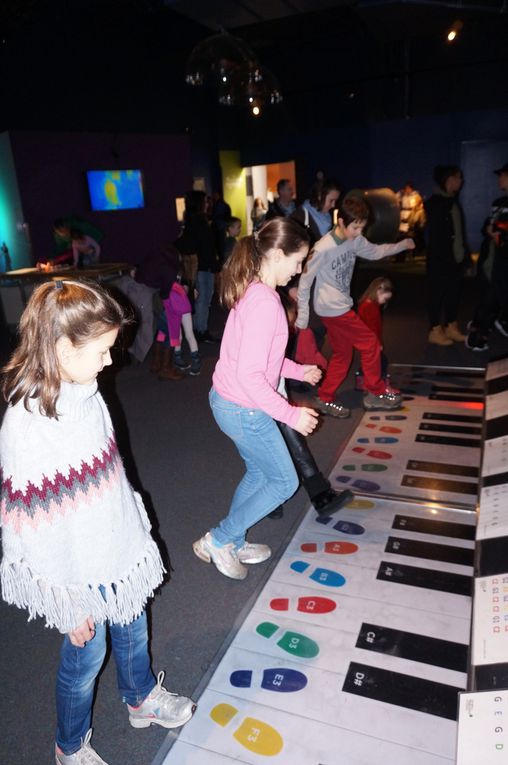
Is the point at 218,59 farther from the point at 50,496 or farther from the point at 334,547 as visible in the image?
the point at 50,496

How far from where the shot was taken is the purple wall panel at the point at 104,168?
27.3 feet

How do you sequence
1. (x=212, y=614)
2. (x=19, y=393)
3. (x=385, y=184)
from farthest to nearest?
(x=385, y=184) < (x=212, y=614) < (x=19, y=393)

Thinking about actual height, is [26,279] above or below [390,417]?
above

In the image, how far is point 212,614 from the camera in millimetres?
2166

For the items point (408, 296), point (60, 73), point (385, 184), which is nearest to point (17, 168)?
point (60, 73)

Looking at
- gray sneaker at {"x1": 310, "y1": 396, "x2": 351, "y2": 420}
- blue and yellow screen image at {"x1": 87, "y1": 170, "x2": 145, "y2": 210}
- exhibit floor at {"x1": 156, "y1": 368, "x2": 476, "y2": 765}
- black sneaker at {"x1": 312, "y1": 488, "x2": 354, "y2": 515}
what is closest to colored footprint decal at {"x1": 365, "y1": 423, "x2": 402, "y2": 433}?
gray sneaker at {"x1": 310, "y1": 396, "x2": 351, "y2": 420}

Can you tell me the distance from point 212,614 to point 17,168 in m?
7.95

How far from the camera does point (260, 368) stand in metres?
1.85

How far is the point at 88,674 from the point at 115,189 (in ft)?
29.7

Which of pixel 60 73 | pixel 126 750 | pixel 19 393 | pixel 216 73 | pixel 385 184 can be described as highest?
pixel 60 73

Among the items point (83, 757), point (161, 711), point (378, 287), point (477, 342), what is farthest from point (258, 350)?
point (477, 342)

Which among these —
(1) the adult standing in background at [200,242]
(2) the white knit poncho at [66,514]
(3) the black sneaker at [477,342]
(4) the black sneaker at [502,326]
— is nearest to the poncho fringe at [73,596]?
(2) the white knit poncho at [66,514]

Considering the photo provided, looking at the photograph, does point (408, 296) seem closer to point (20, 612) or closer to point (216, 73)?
point (216, 73)

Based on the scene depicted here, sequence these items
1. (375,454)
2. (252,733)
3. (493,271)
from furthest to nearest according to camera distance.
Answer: (493,271), (375,454), (252,733)
